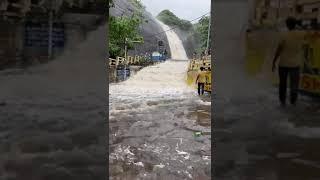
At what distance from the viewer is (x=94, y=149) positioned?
185 inches

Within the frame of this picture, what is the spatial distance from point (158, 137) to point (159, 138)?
10 centimetres

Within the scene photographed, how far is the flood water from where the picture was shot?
5.03 m

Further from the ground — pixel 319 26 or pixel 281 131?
pixel 319 26

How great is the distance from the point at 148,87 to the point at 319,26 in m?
14.0

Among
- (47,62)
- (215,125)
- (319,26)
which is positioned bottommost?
(215,125)

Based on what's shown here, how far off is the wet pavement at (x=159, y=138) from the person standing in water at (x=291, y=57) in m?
1.32

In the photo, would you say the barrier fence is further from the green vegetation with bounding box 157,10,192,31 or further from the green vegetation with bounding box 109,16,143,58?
the green vegetation with bounding box 157,10,192,31

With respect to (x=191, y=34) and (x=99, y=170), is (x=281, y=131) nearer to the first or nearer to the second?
(x=99, y=170)

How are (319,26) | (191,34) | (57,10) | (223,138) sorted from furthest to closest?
(191,34)
(223,138)
(57,10)
(319,26)

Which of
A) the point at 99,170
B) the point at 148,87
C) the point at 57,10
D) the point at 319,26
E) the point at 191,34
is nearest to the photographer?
the point at 319,26

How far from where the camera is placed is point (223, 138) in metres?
5.16

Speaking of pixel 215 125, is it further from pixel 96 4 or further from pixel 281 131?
pixel 96 4

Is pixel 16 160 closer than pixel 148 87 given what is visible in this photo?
Yes

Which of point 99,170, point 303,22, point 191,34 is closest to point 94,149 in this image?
point 99,170
